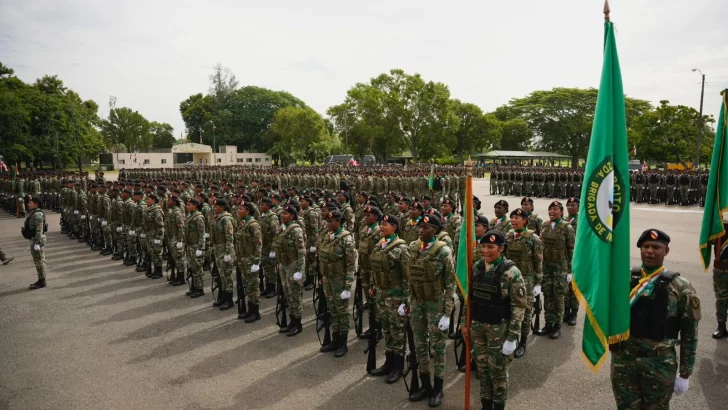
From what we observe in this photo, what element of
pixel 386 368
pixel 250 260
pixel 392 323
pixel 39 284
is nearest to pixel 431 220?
pixel 392 323

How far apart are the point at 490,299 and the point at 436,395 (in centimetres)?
143

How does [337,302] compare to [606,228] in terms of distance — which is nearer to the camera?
[606,228]

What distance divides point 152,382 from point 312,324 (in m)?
2.68

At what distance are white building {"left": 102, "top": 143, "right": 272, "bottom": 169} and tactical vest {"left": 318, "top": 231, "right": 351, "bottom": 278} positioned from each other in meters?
56.6

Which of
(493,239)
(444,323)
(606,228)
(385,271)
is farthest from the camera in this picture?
(385,271)

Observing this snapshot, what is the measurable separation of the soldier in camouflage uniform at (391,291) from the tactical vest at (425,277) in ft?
1.38

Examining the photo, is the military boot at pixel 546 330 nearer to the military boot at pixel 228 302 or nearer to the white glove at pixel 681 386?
the white glove at pixel 681 386

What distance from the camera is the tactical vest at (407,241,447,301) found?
489cm

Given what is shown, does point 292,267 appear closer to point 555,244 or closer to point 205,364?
point 205,364

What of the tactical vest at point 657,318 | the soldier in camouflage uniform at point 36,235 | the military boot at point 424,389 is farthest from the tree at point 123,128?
the tactical vest at point 657,318

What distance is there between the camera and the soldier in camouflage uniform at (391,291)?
5.44 metres

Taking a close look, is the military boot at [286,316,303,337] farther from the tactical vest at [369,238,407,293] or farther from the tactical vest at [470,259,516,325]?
the tactical vest at [470,259,516,325]

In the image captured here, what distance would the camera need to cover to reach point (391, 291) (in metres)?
5.50

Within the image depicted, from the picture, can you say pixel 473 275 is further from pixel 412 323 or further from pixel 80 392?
pixel 80 392
